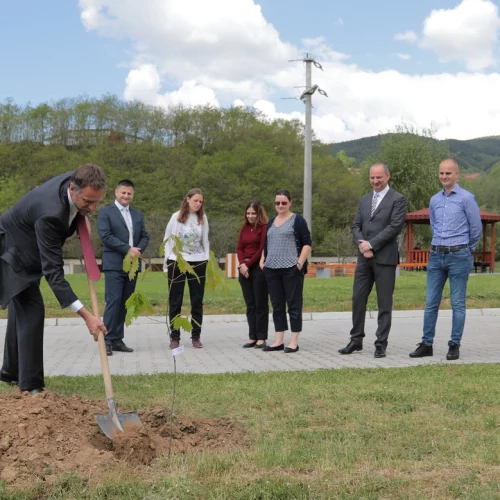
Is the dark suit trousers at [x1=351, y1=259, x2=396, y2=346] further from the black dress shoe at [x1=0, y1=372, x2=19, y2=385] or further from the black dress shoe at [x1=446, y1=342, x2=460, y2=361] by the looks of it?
the black dress shoe at [x1=0, y1=372, x2=19, y2=385]

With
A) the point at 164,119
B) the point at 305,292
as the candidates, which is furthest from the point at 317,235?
the point at 305,292

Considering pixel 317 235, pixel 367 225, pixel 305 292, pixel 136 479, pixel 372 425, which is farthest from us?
pixel 317 235

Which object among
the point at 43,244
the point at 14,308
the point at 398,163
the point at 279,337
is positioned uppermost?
the point at 398,163

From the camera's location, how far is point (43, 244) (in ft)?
16.6

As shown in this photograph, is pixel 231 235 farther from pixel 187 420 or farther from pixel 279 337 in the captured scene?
pixel 187 420

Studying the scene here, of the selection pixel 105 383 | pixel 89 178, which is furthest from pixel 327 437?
pixel 89 178

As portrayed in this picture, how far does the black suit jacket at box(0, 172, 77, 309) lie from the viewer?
5.05 metres

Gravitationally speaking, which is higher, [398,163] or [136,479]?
[398,163]

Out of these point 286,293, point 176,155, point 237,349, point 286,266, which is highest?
point 176,155

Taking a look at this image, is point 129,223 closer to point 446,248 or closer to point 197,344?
point 197,344

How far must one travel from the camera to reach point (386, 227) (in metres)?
8.48

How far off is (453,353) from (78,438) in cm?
519

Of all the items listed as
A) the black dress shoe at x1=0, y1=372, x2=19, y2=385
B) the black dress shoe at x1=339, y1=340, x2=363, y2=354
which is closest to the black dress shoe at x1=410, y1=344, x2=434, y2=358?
the black dress shoe at x1=339, y1=340, x2=363, y2=354

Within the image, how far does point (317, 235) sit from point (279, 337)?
5164 cm
